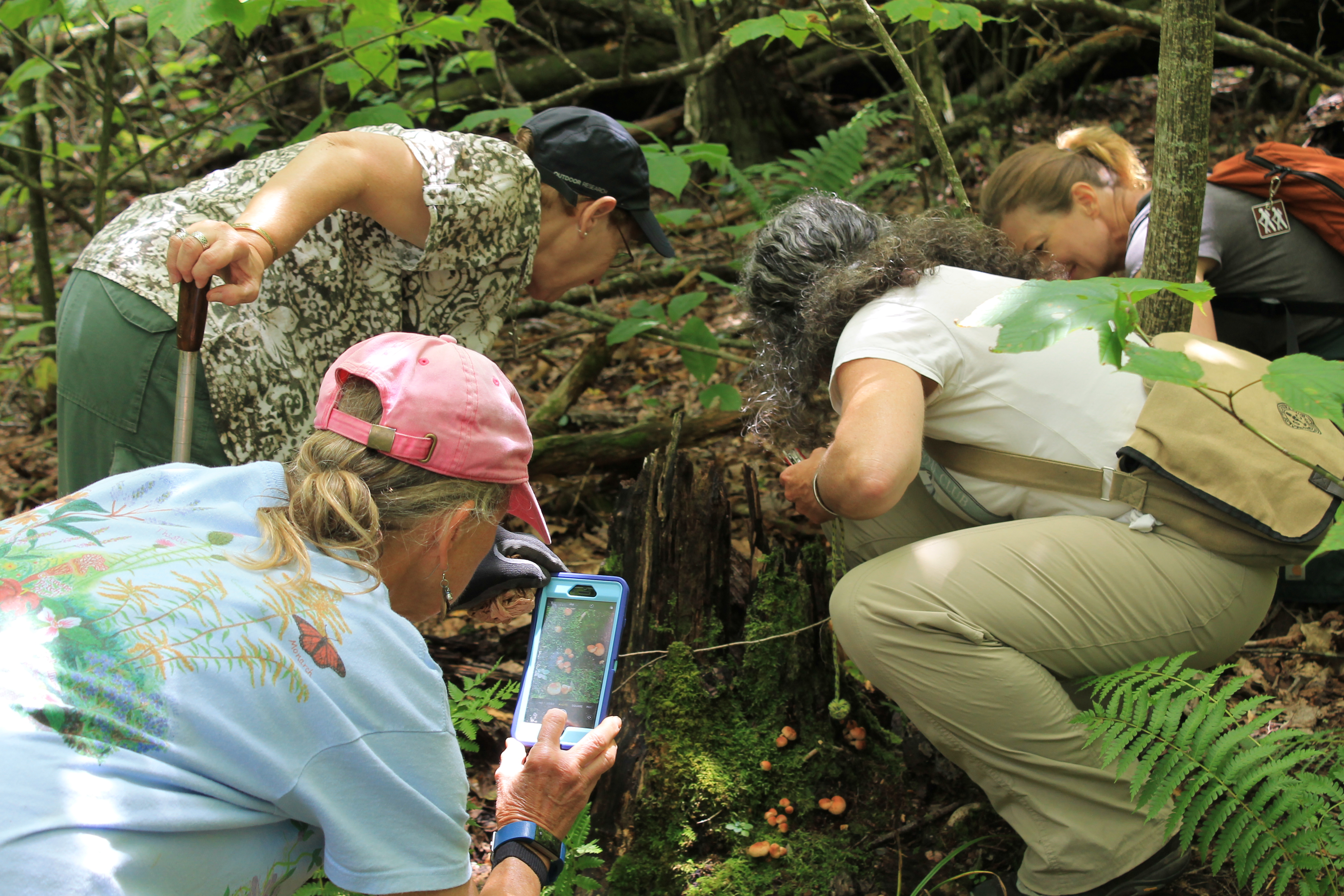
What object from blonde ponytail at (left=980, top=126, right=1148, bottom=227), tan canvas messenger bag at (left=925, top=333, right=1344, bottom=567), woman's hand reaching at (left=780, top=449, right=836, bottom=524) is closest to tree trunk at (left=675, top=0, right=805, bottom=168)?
blonde ponytail at (left=980, top=126, right=1148, bottom=227)

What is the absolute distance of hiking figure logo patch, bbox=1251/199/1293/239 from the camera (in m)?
3.09

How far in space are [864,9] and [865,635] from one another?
7.04 feet

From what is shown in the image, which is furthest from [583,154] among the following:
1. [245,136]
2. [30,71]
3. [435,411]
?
[30,71]

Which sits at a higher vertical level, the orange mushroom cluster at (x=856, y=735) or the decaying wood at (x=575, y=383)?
the decaying wood at (x=575, y=383)

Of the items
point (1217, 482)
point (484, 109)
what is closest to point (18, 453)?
point (484, 109)

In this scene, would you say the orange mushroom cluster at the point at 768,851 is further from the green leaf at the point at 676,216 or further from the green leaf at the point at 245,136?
the green leaf at the point at 245,136

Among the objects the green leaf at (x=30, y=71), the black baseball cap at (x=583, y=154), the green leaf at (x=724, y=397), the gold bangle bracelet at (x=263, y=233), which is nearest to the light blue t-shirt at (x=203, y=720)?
the gold bangle bracelet at (x=263, y=233)

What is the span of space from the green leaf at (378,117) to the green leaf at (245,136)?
52 centimetres

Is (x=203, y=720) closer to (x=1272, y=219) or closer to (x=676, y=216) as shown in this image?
(x=676, y=216)

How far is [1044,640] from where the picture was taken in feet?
7.54

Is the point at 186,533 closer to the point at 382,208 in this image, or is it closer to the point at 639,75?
the point at 382,208

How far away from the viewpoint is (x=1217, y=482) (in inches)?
88.3

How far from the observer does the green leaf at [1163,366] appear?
1506mm

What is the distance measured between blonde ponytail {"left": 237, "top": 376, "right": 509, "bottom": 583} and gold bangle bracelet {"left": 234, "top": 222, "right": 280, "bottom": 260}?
608 mm
